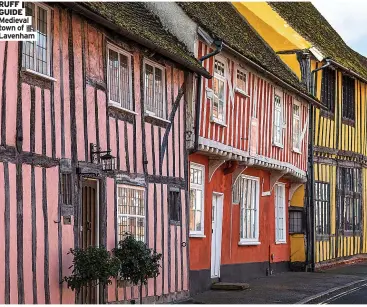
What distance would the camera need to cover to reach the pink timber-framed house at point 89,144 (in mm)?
11130

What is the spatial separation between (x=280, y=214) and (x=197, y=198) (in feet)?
23.4

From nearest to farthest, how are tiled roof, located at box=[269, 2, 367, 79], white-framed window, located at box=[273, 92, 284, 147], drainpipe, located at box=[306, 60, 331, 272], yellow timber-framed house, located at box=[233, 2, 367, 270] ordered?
white-framed window, located at box=[273, 92, 284, 147], drainpipe, located at box=[306, 60, 331, 272], yellow timber-framed house, located at box=[233, 2, 367, 270], tiled roof, located at box=[269, 2, 367, 79]

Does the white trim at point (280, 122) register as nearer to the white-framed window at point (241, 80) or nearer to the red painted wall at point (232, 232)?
the red painted wall at point (232, 232)

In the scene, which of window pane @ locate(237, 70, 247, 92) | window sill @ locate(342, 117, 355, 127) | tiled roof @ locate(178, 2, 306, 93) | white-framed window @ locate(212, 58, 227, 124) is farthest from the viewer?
window sill @ locate(342, 117, 355, 127)

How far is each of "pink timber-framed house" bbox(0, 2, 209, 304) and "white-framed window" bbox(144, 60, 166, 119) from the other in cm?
2

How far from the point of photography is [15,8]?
1169 cm

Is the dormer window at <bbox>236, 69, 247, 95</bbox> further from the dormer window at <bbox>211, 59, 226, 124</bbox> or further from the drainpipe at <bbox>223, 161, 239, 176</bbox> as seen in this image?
the drainpipe at <bbox>223, 161, 239, 176</bbox>

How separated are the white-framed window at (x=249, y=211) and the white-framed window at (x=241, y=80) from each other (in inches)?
100

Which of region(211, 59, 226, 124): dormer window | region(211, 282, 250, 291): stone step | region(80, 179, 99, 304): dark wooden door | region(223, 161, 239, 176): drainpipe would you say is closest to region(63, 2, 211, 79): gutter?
region(211, 59, 226, 124): dormer window

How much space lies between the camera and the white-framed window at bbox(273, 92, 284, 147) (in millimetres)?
22422

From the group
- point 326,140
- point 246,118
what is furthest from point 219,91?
point 326,140

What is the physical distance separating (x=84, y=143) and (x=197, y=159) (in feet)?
17.7

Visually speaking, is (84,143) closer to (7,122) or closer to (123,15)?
(7,122)

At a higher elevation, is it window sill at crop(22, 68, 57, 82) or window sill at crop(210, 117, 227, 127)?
window sill at crop(22, 68, 57, 82)
